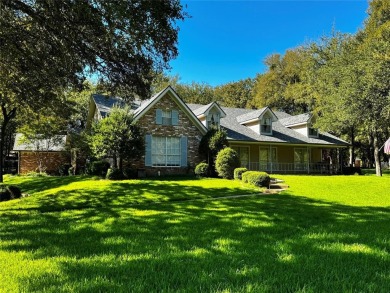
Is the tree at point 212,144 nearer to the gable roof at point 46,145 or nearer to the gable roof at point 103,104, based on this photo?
the gable roof at point 103,104

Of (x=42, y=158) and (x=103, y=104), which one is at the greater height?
(x=103, y=104)

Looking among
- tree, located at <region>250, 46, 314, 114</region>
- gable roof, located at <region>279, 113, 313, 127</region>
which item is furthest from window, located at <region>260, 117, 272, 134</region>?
tree, located at <region>250, 46, 314, 114</region>

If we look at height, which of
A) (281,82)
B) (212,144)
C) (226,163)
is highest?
(281,82)

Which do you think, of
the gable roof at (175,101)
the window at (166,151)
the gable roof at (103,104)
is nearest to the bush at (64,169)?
the gable roof at (103,104)

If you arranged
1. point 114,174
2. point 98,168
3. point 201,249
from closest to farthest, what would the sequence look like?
point 201,249 → point 114,174 → point 98,168

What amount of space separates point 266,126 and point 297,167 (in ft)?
16.8

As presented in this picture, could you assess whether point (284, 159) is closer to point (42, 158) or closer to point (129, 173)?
point (129, 173)

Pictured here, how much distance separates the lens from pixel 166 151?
2211cm

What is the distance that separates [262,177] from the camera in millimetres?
16000

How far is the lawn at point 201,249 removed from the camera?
11.9ft

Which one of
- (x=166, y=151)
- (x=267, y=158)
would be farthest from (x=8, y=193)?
(x=267, y=158)

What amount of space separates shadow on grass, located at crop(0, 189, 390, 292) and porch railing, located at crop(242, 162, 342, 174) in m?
18.5

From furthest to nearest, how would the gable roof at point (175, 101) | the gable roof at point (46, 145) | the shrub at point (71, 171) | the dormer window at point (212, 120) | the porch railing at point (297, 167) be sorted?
the gable roof at point (46, 145) → the shrub at point (71, 171) → the porch railing at point (297, 167) → the dormer window at point (212, 120) → the gable roof at point (175, 101)

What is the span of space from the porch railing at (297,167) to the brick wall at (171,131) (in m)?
6.33
